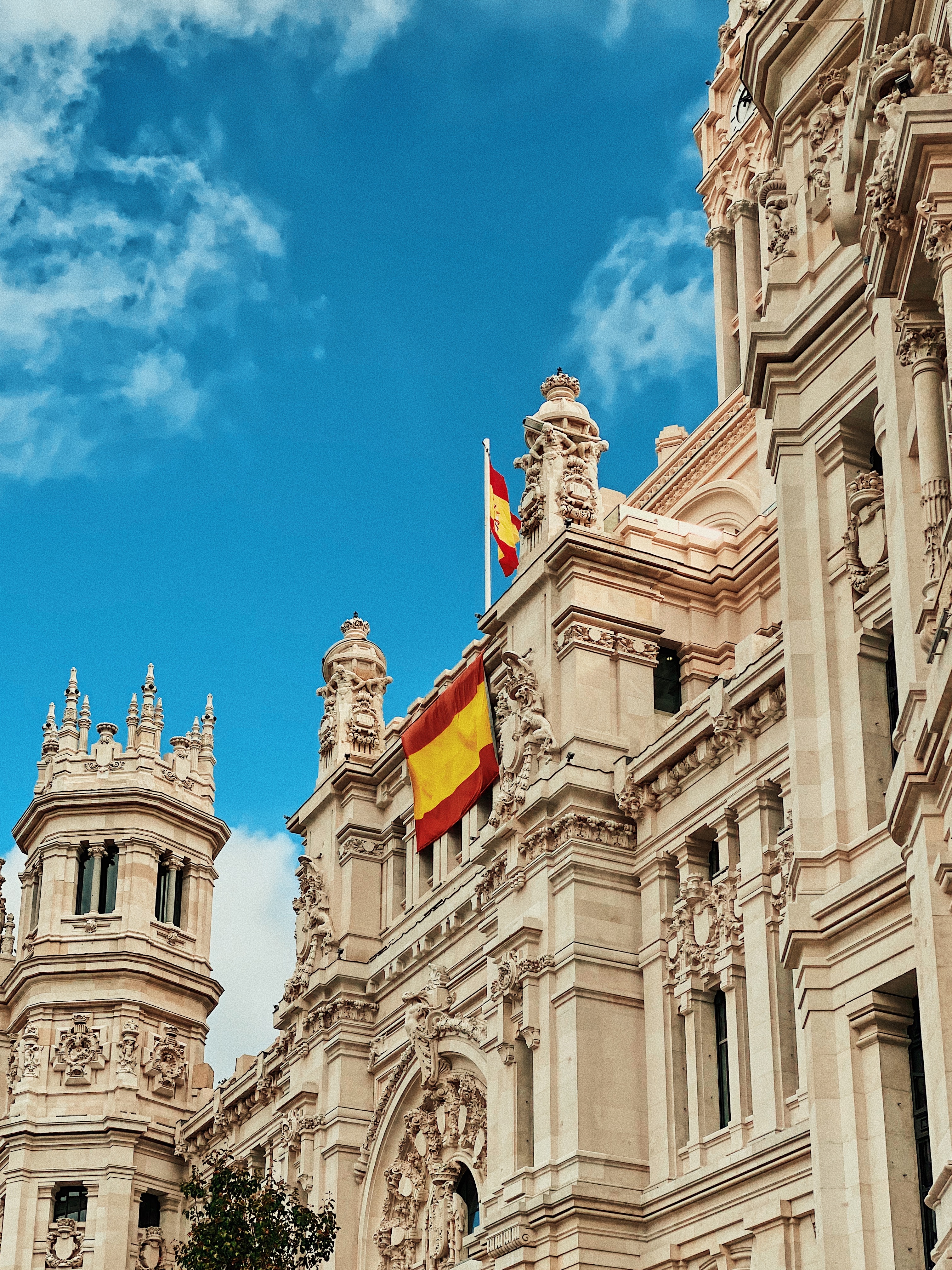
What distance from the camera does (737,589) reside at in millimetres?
41719

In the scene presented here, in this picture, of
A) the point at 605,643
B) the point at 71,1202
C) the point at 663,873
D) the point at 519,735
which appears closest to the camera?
the point at 663,873

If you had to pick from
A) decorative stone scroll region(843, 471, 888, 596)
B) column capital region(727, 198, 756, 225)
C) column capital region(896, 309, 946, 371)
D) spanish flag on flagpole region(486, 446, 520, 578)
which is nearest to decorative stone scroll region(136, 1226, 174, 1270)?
spanish flag on flagpole region(486, 446, 520, 578)

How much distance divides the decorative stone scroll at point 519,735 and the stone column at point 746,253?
20.1m

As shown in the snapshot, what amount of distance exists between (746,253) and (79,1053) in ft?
97.9

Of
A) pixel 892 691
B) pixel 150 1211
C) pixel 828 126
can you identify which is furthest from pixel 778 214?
pixel 150 1211

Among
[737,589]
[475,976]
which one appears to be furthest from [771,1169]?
[737,589]

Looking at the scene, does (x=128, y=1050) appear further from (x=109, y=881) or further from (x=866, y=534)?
(x=866, y=534)

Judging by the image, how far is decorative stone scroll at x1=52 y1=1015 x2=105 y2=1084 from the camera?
58938 mm

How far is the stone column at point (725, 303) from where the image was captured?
60531 mm

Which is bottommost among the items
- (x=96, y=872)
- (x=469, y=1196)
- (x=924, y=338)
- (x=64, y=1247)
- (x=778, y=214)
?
(x=469, y=1196)

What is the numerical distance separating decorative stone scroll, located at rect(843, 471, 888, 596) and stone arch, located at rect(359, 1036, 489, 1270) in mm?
16233

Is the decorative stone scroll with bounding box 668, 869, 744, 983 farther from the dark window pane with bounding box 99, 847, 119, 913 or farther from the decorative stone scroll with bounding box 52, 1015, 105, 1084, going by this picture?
the dark window pane with bounding box 99, 847, 119, 913

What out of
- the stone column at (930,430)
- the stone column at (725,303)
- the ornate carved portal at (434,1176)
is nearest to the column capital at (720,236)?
the stone column at (725,303)

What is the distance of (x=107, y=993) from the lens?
59.8 meters
